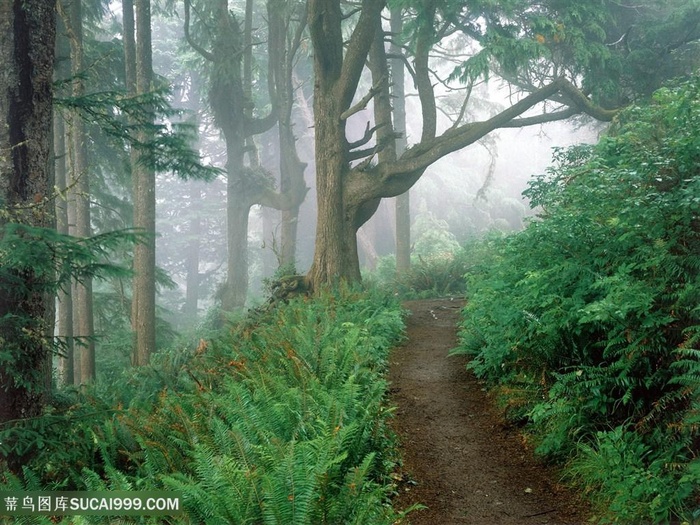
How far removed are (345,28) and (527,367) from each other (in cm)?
2174

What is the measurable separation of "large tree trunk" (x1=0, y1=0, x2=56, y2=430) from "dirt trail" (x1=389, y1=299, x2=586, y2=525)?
12.8 feet

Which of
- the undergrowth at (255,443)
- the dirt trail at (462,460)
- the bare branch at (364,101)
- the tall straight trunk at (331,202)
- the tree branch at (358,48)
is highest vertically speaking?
the tree branch at (358,48)

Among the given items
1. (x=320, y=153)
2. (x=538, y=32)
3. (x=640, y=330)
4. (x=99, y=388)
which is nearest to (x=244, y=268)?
(x=320, y=153)

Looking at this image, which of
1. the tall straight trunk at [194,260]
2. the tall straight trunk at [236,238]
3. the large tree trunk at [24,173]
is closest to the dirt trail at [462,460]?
the large tree trunk at [24,173]

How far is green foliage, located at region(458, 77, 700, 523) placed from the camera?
461 cm

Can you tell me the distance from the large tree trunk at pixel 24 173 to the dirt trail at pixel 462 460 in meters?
3.90

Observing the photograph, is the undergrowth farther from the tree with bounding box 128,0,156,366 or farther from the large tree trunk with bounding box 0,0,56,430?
the tree with bounding box 128,0,156,366

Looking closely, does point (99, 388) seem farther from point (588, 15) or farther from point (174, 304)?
point (174, 304)

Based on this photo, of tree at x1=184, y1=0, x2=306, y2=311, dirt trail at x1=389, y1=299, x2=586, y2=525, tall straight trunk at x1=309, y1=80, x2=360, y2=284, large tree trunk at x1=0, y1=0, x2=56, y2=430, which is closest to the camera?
dirt trail at x1=389, y1=299, x2=586, y2=525

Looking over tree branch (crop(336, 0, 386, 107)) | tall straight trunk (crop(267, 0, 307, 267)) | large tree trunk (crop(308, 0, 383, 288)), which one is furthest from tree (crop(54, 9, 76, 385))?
tall straight trunk (crop(267, 0, 307, 267))

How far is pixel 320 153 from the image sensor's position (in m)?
14.2

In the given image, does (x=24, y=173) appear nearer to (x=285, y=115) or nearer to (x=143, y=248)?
(x=143, y=248)

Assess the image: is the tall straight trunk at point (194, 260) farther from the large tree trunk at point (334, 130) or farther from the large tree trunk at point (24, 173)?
the large tree trunk at point (24, 173)

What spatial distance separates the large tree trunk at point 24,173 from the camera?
5734mm
